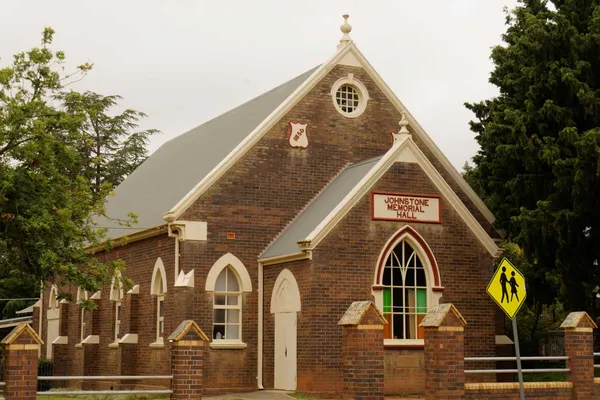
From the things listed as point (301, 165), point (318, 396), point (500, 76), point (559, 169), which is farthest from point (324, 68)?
point (318, 396)

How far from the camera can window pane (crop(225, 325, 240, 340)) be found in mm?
25734

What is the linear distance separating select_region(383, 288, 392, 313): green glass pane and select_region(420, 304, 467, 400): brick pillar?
530 cm

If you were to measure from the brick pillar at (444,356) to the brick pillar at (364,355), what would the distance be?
1.13 meters

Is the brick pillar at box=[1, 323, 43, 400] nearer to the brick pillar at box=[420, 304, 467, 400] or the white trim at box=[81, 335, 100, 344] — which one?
the brick pillar at box=[420, 304, 467, 400]

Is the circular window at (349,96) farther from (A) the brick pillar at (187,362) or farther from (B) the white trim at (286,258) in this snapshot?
(A) the brick pillar at (187,362)

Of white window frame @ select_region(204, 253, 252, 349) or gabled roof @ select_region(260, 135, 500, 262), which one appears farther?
white window frame @ select_region(204, 253, 252, 349)

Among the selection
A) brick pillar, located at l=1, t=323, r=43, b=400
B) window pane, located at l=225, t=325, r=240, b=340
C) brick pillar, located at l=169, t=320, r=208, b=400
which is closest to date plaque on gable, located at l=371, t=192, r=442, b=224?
window pane, located at l=225, t=325, r=240, b=340

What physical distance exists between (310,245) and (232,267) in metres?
3.23

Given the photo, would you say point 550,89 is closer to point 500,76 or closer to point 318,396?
point 500,76

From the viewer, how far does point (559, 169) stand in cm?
2439

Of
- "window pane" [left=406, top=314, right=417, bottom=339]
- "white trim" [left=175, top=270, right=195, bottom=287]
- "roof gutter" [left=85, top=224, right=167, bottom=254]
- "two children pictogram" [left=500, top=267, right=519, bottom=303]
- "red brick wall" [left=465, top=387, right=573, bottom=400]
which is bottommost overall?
"red brick wall" [left=465, top=387, right=573, bottom=400]

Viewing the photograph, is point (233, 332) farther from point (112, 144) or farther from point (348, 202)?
point (112, 144)

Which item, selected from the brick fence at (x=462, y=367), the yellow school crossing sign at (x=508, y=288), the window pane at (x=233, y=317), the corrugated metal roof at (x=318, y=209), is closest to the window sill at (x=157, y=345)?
the window pane at (x=233, y=317)

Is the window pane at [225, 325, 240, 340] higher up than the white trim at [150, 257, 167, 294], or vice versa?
the white trim at [150, 257, 167, 294]
